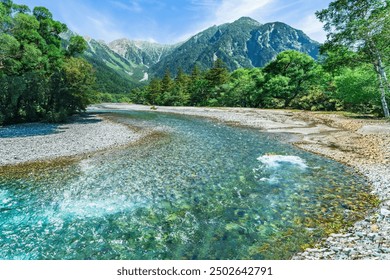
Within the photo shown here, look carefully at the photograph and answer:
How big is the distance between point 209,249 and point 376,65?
1170 inches

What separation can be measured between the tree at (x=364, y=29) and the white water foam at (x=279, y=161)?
1712 centimetres

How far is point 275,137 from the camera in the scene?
883 inches

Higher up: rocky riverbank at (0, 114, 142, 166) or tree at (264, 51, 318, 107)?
tree at (264, 51, 318, 107)

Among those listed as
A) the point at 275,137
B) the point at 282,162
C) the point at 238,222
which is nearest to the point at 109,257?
the point at 238,222

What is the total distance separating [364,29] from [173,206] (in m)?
26.0

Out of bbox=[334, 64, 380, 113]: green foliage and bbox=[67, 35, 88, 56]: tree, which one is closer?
bbox=[334, 64, 380, 113]: green foliage

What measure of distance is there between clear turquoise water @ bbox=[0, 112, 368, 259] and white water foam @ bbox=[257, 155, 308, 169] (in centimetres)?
6

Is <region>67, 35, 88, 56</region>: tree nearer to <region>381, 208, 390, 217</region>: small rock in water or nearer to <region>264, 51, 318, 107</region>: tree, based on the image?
<region>264, 51, 318, 107</region>: tree

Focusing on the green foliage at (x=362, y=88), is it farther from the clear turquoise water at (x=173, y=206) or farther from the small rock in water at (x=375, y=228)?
the small rock in water at (x=375, y=228)

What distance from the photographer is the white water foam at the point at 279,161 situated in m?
14.2

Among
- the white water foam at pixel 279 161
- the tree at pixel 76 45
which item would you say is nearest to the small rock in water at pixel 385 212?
the white water foam at pixel 279 161

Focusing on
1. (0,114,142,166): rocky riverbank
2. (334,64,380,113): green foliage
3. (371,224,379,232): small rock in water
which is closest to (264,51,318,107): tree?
(334,64,380,113): green foliage

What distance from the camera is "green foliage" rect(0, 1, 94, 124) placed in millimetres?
24953

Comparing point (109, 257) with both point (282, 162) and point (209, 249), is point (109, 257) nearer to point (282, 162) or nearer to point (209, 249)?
point (209, 249)
